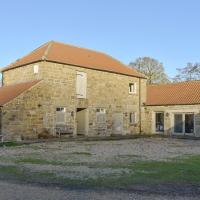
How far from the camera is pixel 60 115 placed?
2519 cm

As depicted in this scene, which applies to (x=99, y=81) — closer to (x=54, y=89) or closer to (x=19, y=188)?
(x=54, y=89)

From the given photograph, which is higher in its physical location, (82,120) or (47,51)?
(47,51)

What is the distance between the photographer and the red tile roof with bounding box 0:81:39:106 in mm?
22678

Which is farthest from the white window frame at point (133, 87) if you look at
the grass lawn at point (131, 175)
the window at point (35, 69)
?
the grass lawn at point (131, 175)

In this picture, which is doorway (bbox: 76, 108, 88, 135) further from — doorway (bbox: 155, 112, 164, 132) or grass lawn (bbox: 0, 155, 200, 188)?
grass lawn (bbox: 0, 155, 200, 188)

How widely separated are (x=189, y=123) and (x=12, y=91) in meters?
13.4

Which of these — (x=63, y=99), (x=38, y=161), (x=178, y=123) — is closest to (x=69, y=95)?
(x=63, y=99)

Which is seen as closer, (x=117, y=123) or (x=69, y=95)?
(x=69, y=95)

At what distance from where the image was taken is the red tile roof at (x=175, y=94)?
92.7 ft

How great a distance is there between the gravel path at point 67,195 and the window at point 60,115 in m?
17.2

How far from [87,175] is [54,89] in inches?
626

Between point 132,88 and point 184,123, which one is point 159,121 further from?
point 132,88

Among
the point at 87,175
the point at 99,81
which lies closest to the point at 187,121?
the point at 99,81

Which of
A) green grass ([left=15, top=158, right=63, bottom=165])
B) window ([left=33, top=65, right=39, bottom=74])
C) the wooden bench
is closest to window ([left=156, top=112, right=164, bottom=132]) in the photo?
the wooden bench
